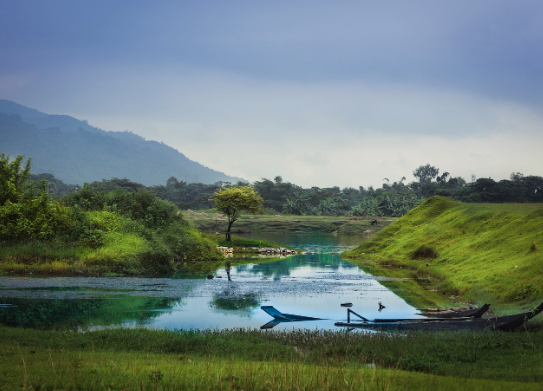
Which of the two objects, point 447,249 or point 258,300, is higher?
point 447,249

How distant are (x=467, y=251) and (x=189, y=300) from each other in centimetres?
2152

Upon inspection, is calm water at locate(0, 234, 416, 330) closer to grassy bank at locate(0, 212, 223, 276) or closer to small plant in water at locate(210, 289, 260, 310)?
small plant in water at locate(210, 289, 260, 310)

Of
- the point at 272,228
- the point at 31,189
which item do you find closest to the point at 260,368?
the point at 31,189

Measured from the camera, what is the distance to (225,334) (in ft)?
56.0

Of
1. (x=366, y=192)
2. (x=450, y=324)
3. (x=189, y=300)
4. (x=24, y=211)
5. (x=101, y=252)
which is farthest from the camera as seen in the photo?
(x=366, y=192)

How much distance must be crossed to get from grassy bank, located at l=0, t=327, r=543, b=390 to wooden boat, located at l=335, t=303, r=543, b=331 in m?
0.94

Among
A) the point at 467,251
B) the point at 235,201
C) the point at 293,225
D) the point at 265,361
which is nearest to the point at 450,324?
the point at 265,361

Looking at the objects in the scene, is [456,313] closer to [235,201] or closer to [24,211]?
[24,211]

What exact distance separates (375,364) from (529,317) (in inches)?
263

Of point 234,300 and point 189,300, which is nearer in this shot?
point 189,300

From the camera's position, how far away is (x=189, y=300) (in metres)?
27.4

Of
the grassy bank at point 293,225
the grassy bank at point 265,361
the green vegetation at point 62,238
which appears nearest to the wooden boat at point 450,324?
the grassy bank at point 265,361

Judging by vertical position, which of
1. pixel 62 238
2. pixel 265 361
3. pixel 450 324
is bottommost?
pixel 265 361

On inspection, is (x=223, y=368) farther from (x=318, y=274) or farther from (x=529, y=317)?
(x=318, y=274)
